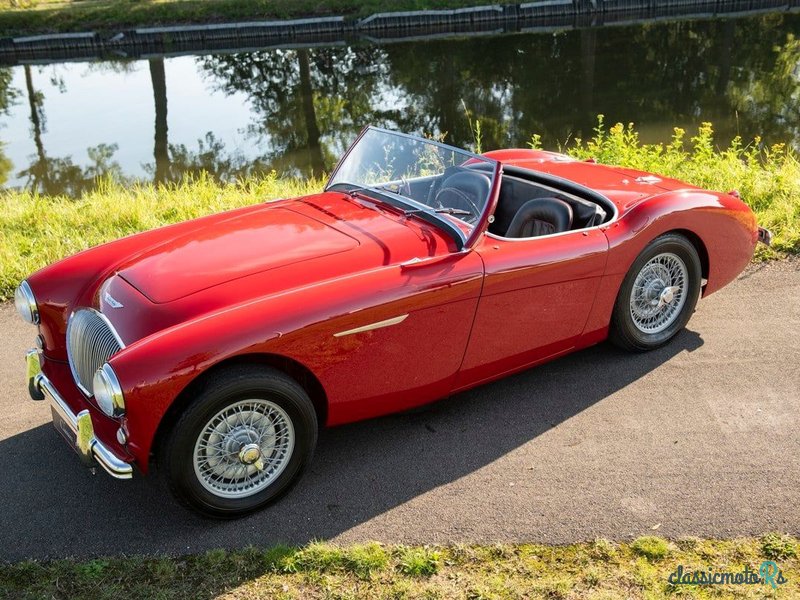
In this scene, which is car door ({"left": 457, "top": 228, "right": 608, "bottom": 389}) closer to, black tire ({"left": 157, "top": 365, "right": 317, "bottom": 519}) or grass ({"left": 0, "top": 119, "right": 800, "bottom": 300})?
black tire ({"left": 157, "top": 365, "right": 317, "bottom": 519})

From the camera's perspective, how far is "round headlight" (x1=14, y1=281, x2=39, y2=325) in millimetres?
4242

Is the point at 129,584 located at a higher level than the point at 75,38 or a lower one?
lower

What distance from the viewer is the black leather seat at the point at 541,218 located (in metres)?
4.66

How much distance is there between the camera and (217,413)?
3.46 meters

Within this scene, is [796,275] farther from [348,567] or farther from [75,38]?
[75,38]

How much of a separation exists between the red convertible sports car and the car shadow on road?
22 cm

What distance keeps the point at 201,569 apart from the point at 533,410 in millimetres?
2037

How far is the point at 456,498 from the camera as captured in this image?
3820mm

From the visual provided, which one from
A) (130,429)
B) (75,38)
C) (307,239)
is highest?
(75,38)

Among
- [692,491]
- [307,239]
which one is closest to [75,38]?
[307,239]

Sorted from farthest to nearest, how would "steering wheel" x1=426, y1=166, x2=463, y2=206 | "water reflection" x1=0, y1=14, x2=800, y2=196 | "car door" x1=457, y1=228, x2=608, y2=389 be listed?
"water reflection" x1=0, y1=14, x2=800, y2=196 → "steering wheel" x1=426, y1=166, x2=463, y2=206 → "car door" x1=457, y1=228, x2=608, y2=389

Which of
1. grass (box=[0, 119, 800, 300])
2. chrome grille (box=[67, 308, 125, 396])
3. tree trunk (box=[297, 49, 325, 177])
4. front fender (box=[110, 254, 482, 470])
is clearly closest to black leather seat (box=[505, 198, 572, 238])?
front fender (box=[110, 254, 482, 470])

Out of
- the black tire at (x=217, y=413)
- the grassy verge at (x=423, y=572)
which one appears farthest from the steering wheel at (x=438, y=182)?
the grassy verge at (x=423, y=572)

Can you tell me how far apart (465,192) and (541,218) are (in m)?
0.56
